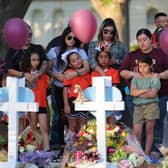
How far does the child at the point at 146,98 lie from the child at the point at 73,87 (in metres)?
0.66

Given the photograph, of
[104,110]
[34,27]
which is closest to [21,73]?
[104,110]

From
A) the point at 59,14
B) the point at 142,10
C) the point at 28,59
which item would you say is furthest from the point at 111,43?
the point at 59,14

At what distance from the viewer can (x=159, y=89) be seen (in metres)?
7.59

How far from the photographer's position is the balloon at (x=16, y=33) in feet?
25.9

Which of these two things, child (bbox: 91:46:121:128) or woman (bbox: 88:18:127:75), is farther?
woman (bbox: 88:18:127:75)

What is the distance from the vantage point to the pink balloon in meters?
7.84

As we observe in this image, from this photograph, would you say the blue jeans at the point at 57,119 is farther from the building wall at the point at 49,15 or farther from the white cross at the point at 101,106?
the building wall at the point at 49,15

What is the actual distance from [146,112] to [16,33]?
1797 millimetres

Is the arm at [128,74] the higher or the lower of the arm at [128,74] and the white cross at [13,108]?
the higher

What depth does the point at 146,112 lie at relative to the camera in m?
7.45

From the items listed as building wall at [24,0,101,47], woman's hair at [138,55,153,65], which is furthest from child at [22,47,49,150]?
building wall at [24,0,101,47]

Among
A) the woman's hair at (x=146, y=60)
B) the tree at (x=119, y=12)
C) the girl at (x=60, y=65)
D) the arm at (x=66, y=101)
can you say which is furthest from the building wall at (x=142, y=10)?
the woman's hair at (x=146, y=60)

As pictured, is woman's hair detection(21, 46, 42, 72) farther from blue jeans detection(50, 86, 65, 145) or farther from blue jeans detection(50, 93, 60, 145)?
blue jeans detection(50, 93, 60, 145)

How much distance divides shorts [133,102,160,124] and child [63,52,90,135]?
67cm
